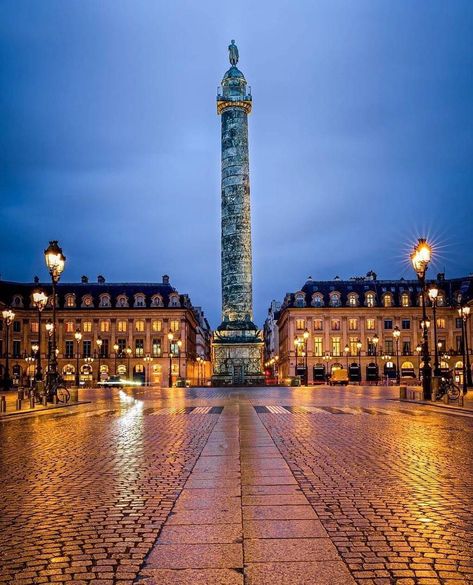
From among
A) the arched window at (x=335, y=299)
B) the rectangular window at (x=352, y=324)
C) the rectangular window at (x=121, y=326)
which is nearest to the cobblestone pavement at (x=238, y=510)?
the rectangular window at (x=121, y=326)

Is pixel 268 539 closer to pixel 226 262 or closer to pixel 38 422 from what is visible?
pixel 38 422

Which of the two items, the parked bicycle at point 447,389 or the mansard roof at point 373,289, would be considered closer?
the parked bicycle at point 447,389

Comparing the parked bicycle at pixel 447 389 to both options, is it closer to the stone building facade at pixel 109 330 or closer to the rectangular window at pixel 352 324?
the stone building facade at pixel 109 330

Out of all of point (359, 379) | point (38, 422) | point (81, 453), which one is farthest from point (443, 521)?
point (359, 379)

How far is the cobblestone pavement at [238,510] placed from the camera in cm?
470

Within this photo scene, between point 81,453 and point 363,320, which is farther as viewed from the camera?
point 363,320

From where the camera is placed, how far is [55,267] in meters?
27.7

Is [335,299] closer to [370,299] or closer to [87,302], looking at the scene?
[370,299]

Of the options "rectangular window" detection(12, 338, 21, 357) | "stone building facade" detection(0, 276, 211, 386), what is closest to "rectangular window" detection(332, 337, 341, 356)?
"stone building facade" detection(0, 276, 211, 386)

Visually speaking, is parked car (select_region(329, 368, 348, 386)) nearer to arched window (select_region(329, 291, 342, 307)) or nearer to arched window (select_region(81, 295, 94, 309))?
arched window (select_region(329, 291, 342, 307))

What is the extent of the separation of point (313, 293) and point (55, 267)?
76.4m

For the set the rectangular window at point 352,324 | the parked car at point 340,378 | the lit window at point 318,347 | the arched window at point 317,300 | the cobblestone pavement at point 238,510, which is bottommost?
the parked car at point 340,378

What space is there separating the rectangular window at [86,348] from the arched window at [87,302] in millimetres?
5355

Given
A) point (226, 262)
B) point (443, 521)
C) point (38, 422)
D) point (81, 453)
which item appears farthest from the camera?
point (226, 262)
